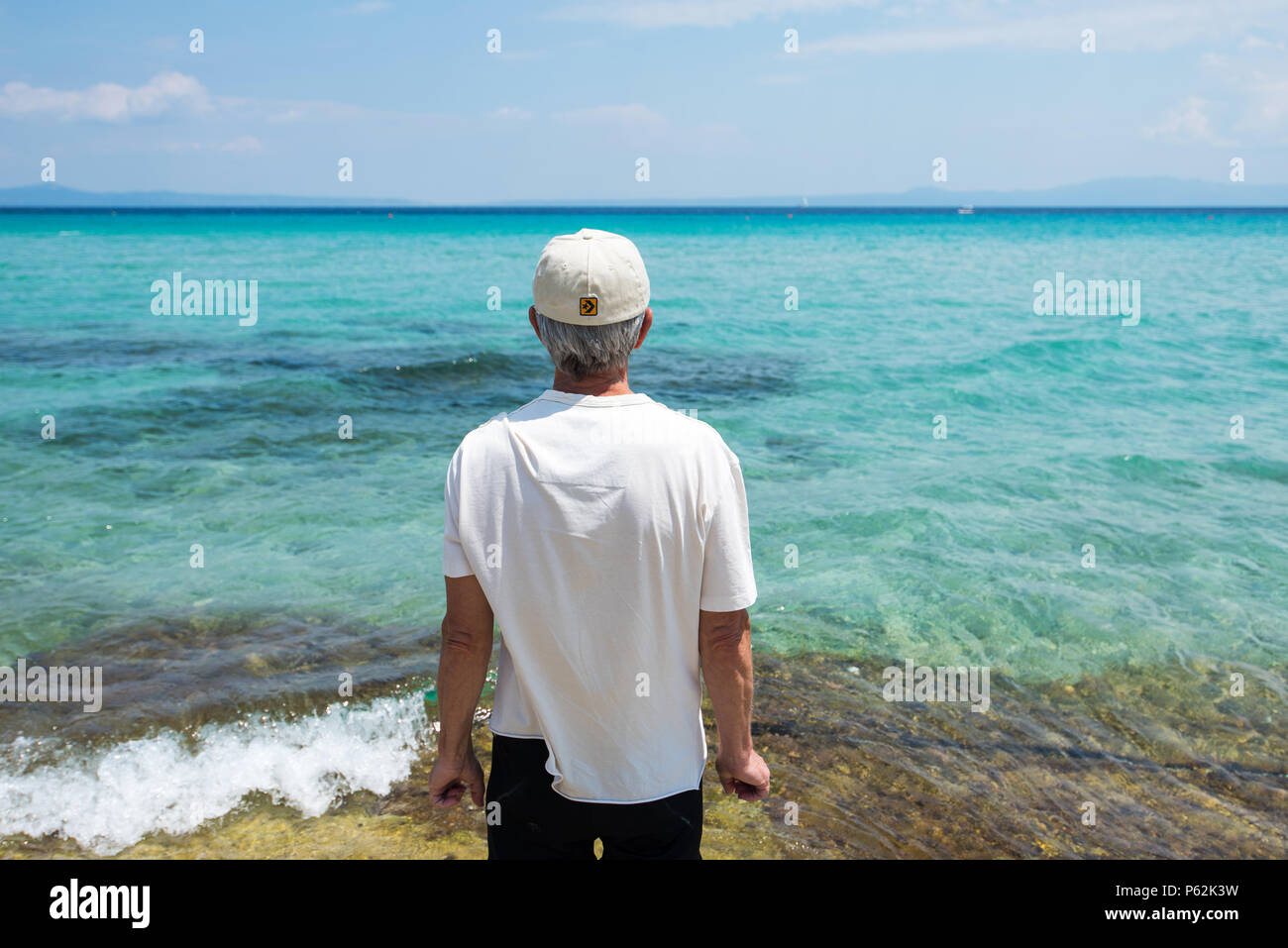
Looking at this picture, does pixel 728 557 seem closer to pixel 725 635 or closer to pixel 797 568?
pixel 725 635

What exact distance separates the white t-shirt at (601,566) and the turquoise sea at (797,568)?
2477 millimetres

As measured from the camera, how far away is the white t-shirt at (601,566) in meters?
2.10

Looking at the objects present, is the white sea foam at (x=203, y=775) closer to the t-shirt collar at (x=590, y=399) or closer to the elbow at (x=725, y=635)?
the elbow at (x=725, y=635)

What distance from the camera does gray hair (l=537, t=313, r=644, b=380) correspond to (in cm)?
222

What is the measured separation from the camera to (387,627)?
270 inches

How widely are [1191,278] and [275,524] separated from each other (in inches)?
1425

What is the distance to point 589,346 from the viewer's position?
2.21 m

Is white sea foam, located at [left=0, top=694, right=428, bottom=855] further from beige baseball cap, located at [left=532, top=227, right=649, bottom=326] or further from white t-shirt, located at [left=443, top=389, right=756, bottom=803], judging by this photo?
beige baseball cap, located at [left=532, top=227, right=649, bottom=326]

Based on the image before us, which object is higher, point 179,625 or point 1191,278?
point 1191,278

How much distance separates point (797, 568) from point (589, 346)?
6435 millimetres

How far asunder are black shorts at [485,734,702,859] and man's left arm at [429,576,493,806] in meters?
0.14

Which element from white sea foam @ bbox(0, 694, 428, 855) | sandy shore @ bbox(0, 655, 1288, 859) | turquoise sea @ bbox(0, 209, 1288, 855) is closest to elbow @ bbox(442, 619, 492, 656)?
sandy shore @ bbox(0, 655, 1288, 859)
